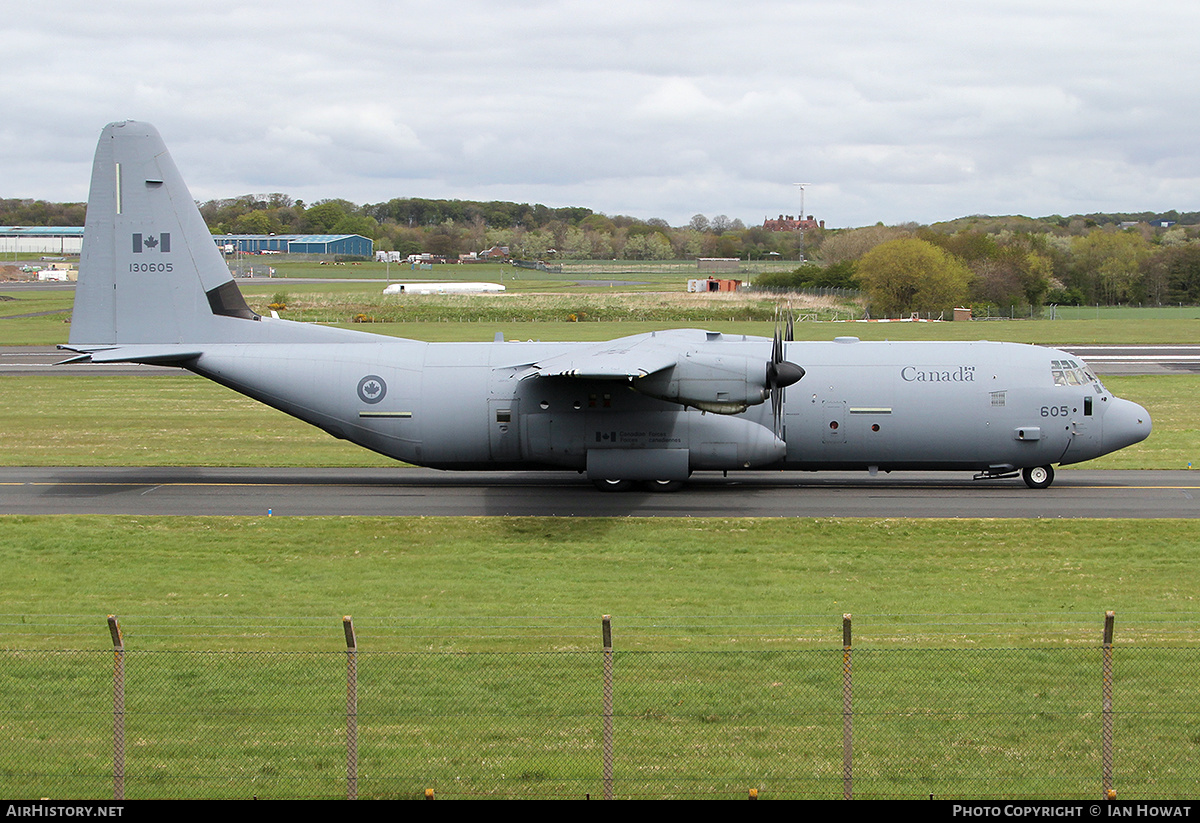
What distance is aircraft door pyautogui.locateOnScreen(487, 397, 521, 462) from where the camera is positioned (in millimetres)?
28016

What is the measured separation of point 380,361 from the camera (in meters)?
28.9

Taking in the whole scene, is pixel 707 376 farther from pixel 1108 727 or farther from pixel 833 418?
pixel 1108 727

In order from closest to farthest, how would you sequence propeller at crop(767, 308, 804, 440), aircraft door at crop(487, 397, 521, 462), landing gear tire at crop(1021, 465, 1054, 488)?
propeller at crop(767, 308, 804, 440), aircraft door at crop(487, 397, 521, 462), landing gear tire at crop(1021, 465, 1054, 488)

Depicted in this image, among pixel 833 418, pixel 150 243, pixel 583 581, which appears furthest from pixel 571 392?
pixel 150 243

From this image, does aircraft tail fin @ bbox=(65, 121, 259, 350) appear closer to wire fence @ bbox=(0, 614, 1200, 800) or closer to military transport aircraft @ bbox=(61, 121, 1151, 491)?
military transport aircraft @ bbox=(61, 121, 1151, 491)

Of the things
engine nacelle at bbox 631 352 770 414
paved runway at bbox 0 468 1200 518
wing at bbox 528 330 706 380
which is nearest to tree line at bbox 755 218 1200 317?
paved runway at bbox 0 468 1200 518

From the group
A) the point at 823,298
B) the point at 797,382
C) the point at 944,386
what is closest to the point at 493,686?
the point at 797,382

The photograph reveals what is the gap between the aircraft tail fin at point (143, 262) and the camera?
2931 cm

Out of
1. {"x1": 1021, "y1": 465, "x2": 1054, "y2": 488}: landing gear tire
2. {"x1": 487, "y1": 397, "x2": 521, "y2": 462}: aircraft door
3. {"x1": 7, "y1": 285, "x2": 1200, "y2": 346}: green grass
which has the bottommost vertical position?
{"x1": 1021, "y1": 465, "x2": 1054, "y2": 488}: landing gear tire

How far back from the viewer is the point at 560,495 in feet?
94.7

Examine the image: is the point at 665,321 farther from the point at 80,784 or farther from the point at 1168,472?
the point at 80,784
